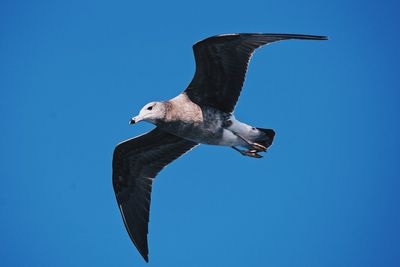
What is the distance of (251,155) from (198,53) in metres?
2.16

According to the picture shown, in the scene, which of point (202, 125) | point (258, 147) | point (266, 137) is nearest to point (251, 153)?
point (258, 147)

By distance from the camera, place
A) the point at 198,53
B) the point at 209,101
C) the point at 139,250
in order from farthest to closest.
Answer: the point at 139,250
the point at 209,101
the point at 198,53

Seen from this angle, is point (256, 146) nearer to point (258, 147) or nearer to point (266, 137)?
point (258, 147)

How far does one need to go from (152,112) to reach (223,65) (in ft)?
4.46

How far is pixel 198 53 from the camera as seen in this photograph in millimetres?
8805

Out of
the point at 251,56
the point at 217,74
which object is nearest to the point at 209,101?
the point at 217,74

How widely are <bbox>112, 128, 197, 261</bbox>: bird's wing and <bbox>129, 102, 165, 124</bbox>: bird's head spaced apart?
120cm

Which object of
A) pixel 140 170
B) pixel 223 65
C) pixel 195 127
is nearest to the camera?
pixel 223 65

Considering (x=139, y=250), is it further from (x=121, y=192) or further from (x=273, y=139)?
(x=273, y=139)

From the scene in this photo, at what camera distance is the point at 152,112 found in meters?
8.94

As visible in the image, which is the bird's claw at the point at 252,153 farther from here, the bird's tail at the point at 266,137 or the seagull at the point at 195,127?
the bird's tail at the point at 266,137

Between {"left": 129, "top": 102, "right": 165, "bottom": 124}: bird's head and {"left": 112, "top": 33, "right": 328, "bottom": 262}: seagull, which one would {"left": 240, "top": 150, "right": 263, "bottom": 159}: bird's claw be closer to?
{"left": 112, "top": 33, "right": 328, "bottom": 262}: seagull

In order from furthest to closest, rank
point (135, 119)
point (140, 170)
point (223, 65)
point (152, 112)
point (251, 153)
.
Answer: point (140, 170) < point (251, 153) < point (223, 65) < point (152, 112) < point (135, 119)

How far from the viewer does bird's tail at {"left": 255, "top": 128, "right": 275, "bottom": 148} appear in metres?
9.89
